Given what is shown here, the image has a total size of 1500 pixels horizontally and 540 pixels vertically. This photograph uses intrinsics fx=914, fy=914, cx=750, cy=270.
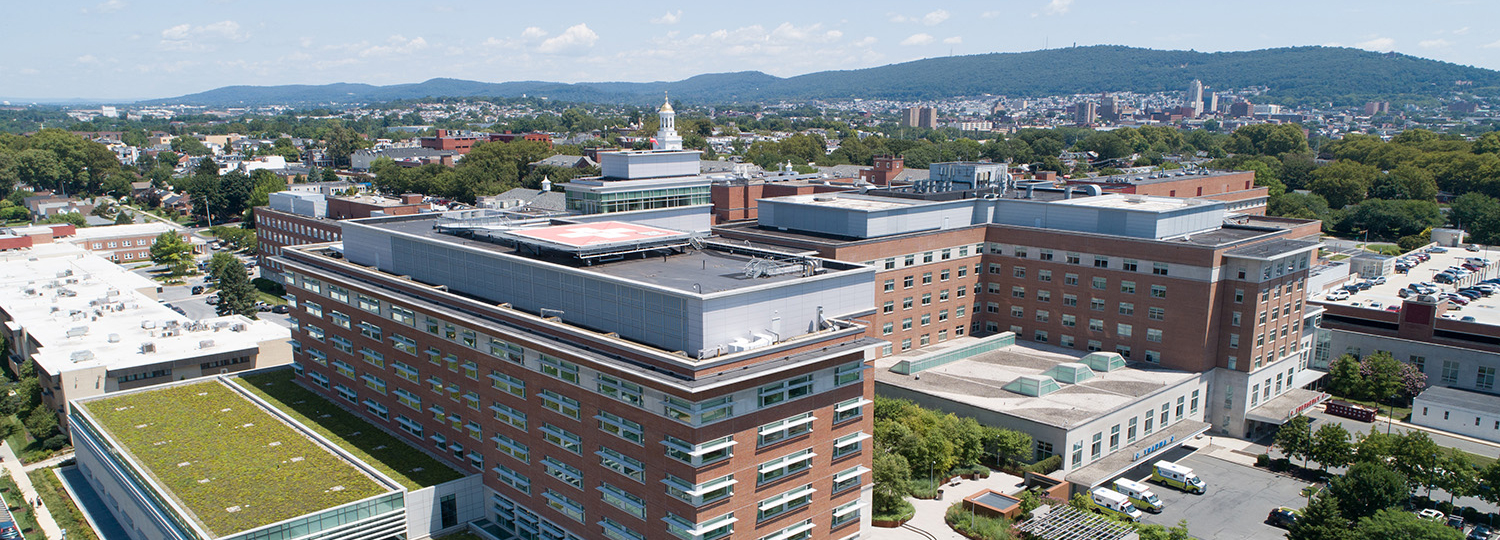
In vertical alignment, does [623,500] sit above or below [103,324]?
above

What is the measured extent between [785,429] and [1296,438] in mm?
43147

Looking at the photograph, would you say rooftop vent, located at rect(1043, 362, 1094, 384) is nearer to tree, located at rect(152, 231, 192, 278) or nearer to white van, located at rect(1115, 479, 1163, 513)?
white van, located at rect(1115, 479, 1163, 513)

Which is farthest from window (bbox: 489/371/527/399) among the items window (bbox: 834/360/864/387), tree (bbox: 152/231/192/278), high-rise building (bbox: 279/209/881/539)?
tree (bbox: 152/231/192/278)

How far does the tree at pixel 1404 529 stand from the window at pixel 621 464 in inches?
1493

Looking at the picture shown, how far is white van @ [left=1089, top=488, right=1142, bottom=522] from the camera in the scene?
187 feet

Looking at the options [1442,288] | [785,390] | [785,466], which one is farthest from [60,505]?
[1442,288]

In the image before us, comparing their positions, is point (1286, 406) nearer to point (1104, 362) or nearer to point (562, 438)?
point (1104, 362)

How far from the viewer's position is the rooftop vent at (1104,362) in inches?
2886

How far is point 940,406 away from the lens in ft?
220

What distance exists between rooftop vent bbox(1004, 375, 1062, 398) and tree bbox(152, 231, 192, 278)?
135180 mm

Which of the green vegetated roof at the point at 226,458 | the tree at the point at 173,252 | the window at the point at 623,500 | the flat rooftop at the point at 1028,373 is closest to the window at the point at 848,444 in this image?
the window at the point at 623,500

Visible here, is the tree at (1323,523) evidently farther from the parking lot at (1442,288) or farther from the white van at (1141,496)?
the parking lot at (1442,288)

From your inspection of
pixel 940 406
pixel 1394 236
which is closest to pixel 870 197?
pixel 940 406

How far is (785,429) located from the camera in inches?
1660
